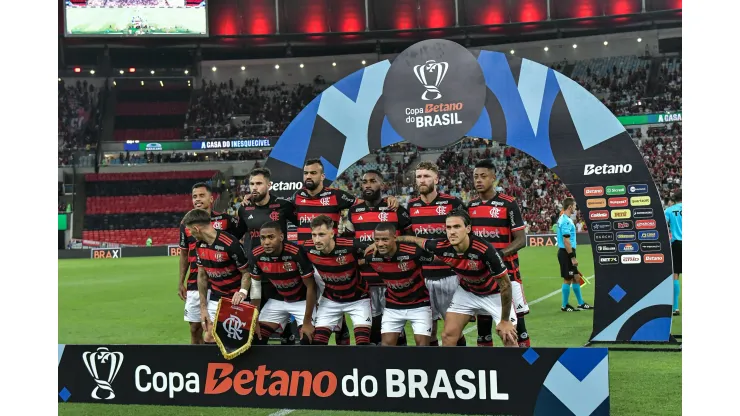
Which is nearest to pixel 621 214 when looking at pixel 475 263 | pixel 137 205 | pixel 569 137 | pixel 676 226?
pixel 569 137

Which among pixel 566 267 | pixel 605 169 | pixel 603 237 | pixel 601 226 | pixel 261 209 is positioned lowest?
pixel 566 267

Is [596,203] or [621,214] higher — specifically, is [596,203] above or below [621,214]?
above

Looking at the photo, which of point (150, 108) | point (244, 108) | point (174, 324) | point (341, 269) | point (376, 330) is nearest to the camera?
point (341, 269)

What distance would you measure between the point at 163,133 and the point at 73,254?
519 inches

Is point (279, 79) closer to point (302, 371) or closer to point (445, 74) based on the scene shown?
point (445, 74)

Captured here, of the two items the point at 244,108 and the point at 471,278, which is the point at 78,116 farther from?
the point at 471,278

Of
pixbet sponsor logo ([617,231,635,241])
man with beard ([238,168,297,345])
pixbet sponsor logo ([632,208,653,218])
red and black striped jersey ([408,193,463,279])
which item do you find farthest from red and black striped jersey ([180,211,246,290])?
pixbet sponsor logo ([632,208,653,218])

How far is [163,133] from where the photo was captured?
45.7 metres

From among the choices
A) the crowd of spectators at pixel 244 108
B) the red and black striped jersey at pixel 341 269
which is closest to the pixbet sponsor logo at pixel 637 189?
the red and black striped jersey at pixel 341 269

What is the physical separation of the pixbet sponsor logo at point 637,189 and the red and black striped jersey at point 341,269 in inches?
142

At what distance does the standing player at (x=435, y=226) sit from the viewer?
7316 millimetres

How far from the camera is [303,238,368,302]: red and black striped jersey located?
23.2 ft

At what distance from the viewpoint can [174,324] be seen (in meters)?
12.5

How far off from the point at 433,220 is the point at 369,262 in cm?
78
